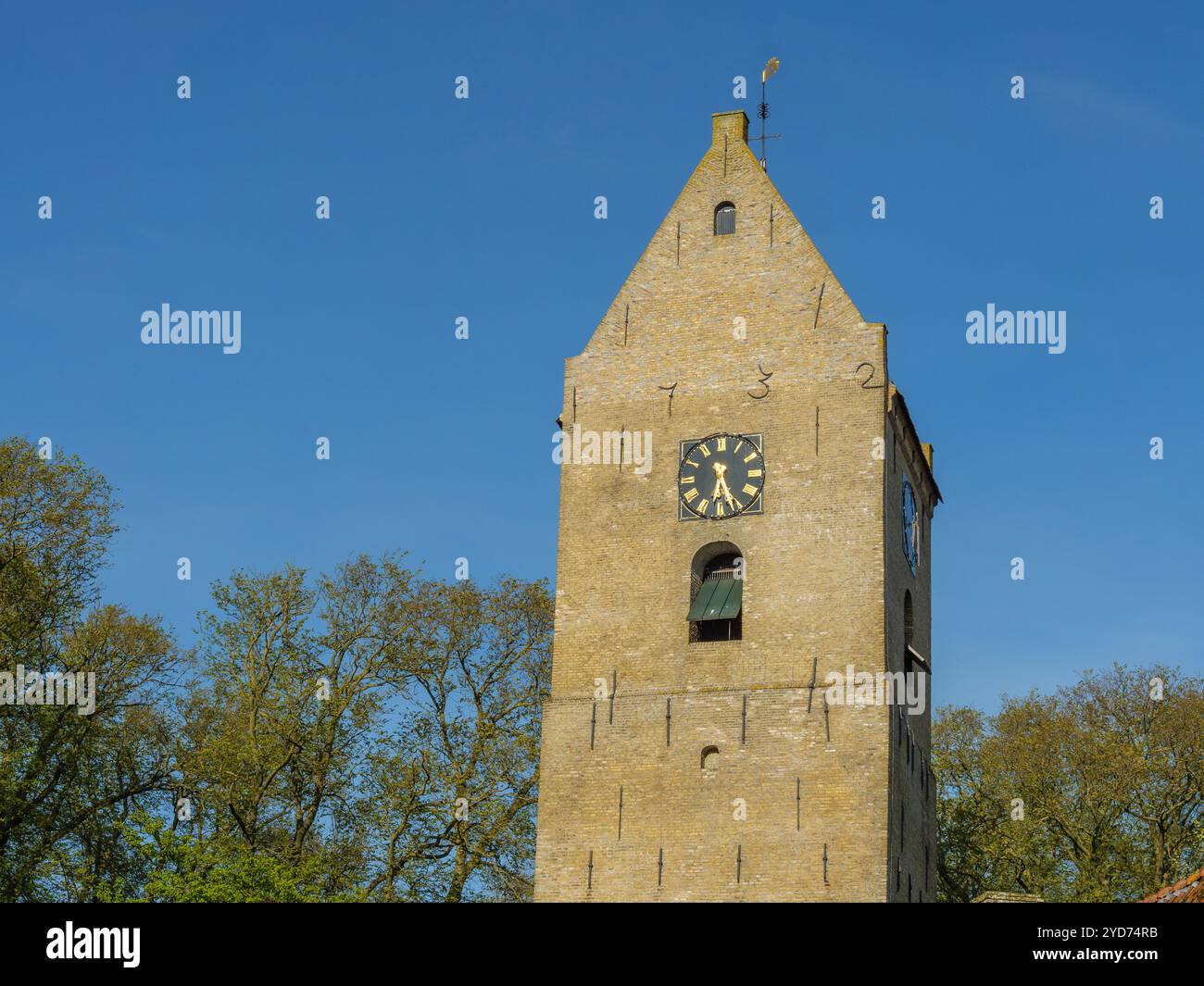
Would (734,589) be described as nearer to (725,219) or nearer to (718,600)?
(718,600)

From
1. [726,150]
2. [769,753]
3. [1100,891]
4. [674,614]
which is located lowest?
[1100,891]

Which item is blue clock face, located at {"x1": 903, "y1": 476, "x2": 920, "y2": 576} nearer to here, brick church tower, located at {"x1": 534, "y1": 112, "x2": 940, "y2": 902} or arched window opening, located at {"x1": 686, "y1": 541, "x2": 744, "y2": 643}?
brick church tower, located at {"x1": 534, "y1": 112, "x2": 940, "y2": 902}

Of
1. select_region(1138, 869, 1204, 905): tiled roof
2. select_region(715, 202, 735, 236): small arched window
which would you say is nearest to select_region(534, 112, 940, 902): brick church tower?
select_region(715, 202, 735, 236): small arched window

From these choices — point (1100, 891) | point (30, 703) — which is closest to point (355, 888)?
point (30, 703)

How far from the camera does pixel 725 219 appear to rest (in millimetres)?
34562

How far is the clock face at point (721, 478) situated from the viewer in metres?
32.2

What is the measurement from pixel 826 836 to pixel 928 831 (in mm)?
5531

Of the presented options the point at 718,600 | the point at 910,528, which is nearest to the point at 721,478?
the point at 718,600

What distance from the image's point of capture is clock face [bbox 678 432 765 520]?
32156mm

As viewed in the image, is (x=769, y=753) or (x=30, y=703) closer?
(x=769, y=753)
